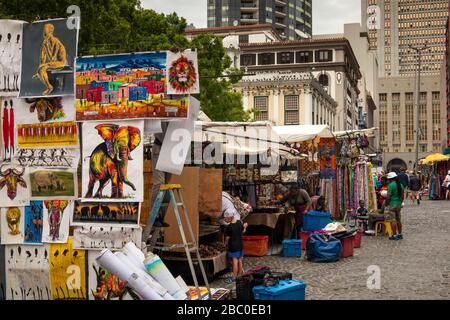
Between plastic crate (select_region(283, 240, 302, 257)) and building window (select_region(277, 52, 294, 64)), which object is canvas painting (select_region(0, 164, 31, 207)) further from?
building window (select_region(277, 52, 294, 64))

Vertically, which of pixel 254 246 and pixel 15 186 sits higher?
pixel 15 186

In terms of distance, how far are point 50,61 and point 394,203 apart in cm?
1174

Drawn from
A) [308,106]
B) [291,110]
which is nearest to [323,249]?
[308,106]

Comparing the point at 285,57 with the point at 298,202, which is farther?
the point at 285,57

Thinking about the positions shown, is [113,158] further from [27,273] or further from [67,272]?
[27,273]

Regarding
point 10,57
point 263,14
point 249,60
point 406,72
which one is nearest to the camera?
point 10,57

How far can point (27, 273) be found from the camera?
7660 mm

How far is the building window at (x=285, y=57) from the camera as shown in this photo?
75562 mm


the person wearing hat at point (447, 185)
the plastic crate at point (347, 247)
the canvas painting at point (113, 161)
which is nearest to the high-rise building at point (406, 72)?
the person wearing hat at point (447, 185)

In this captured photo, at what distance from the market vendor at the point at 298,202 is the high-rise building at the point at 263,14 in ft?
343

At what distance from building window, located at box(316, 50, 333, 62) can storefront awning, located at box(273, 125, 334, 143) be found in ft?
194

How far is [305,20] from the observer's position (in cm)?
13738
